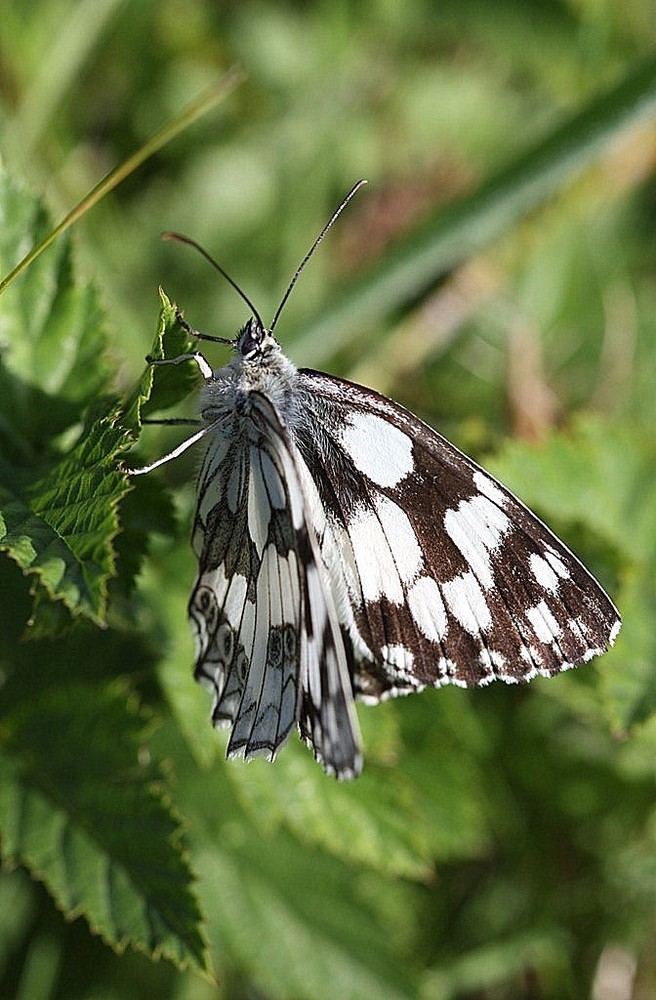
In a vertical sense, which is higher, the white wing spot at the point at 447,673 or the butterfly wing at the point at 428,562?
the butterfly wing at the point at 428,562

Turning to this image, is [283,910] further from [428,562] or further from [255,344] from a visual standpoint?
[255,344]

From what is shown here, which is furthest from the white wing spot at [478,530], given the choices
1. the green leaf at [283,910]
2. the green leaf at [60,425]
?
the green leaf at [283,910]

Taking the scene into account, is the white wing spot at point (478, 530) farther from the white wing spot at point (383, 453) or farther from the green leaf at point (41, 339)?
the green leaf at point (41, 339)

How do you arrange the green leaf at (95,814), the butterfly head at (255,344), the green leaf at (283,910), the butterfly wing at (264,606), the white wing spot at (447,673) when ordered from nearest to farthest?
1. the butterfly wing at (264,606)
2. the green leaf at (95,814)
3. the white wing spot at (447,673)
4. the butterfly head at (255,344)
5. the green leaf at (283,910)

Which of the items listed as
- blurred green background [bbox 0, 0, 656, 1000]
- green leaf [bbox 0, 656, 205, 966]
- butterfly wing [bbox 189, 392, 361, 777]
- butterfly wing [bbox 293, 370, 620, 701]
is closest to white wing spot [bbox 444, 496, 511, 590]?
butterfly wing [bbox 293, 370, 620, 701]

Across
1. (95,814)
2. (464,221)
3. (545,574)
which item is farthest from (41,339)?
(464,221)

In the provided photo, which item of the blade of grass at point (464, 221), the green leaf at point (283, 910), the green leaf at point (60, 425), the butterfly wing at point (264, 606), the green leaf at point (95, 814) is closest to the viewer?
the green leaf at point (60, 425)
